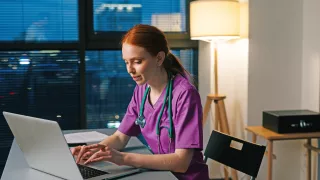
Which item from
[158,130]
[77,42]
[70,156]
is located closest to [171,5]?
[77,42]

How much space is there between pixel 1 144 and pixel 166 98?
7.11 feet

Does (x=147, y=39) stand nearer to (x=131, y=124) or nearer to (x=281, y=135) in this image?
(x=131, y=124)

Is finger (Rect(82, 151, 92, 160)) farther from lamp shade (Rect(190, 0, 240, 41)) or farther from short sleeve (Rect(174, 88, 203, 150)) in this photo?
lamp shade (Rect(190, 0, 240, 41))

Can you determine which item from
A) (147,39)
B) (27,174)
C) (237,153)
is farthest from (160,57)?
(27,174)

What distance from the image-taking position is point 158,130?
162 cm

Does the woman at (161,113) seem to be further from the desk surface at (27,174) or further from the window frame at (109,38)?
the window frame at (109,38)

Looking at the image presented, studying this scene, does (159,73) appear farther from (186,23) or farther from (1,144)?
(1,144)

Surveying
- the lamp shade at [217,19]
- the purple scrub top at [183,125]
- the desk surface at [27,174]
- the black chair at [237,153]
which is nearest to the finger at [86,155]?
the desk surface at [27,174]

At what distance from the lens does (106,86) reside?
343 cm

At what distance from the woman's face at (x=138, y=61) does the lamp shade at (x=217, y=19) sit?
4.35ft

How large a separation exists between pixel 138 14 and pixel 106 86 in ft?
2.12

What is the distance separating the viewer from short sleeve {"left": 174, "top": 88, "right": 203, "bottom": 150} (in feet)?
4.91

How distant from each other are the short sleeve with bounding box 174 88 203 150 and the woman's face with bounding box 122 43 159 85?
0.16 m

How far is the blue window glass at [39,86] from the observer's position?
3289mm
